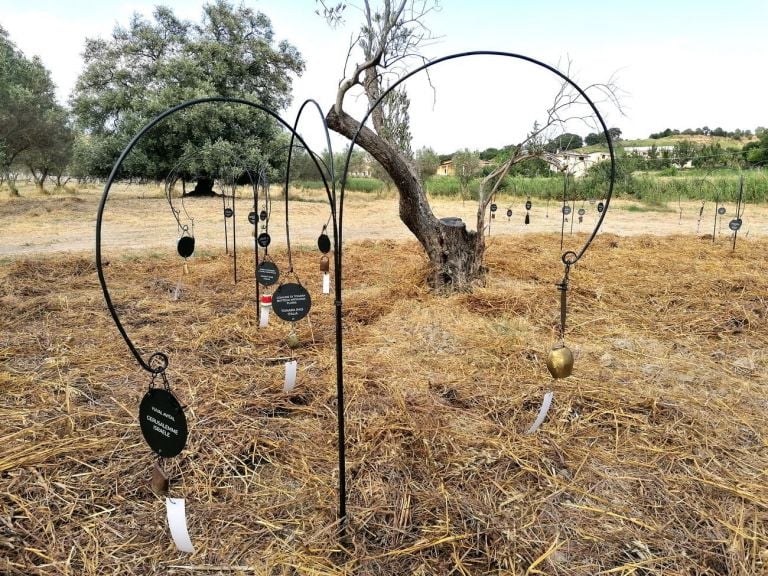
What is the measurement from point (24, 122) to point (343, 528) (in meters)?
18.1

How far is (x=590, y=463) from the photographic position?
234 centimetres

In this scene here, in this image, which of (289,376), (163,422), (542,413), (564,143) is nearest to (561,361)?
(542,413)

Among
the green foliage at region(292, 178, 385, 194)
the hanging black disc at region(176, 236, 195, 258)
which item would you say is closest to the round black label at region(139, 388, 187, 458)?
the hanging black disc at region(176, 236, 195, 258)

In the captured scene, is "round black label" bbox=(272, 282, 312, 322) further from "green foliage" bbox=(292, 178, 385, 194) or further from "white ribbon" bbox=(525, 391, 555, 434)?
"green foliage" bbox=(292, 178, 385, 194)

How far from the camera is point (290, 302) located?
2949 mm

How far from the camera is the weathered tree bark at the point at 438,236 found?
5203 millimetres

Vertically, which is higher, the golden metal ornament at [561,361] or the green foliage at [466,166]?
the green foliage at [466,166]

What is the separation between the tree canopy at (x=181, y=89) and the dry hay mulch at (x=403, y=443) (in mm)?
13500

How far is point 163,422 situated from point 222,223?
12.8 metres

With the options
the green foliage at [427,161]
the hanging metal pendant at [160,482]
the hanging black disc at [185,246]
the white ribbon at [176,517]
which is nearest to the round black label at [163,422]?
the hanging metal pendant at [160,482]

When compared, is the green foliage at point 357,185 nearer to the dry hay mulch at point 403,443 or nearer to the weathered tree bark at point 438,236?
the weathered tree bark at point 438,236

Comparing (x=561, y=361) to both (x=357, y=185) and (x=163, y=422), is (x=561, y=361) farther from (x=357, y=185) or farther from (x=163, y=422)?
(x=357, y=185)

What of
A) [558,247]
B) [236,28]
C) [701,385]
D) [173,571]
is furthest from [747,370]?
[236,28]

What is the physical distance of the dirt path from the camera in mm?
10266
